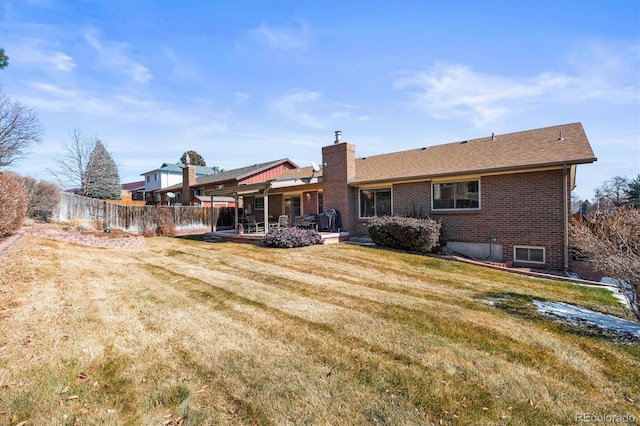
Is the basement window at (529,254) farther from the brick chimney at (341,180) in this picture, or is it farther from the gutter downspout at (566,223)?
the brick chimney at (341,180)

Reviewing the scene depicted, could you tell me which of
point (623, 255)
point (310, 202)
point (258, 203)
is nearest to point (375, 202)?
point (310, 202)

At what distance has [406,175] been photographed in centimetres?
1318

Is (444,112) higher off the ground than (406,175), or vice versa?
(444,112)

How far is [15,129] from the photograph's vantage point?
741 inches

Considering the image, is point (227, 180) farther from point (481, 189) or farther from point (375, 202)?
point (481, 189)

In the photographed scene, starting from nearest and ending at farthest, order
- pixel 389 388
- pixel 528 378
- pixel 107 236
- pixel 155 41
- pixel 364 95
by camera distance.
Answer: pixel 389 388 → pixel 528 378 → pixel 155 41 → pixel 107 236 → pixel 364 95

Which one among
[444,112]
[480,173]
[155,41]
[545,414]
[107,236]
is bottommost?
[545,414]

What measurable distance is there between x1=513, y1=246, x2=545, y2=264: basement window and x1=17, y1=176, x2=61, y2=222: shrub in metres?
20.4

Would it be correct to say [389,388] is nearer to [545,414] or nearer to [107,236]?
[545,414]

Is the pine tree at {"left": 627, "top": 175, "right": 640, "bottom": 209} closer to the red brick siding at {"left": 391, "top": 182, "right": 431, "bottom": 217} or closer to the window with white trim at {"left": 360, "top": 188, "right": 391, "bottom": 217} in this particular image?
the red brick siding at {"left": 391, "top": 182, "right": 431, "bottom": 217}

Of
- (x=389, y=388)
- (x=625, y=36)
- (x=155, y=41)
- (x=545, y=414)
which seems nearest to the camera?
(x=545, y=414)

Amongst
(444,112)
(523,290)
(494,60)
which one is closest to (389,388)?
(523,290)

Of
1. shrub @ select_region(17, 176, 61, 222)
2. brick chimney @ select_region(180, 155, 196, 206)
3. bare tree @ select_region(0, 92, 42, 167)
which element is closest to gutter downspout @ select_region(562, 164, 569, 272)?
shrub @ select_region(17, 176, 61, 222)

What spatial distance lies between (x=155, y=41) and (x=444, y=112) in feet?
40.7
